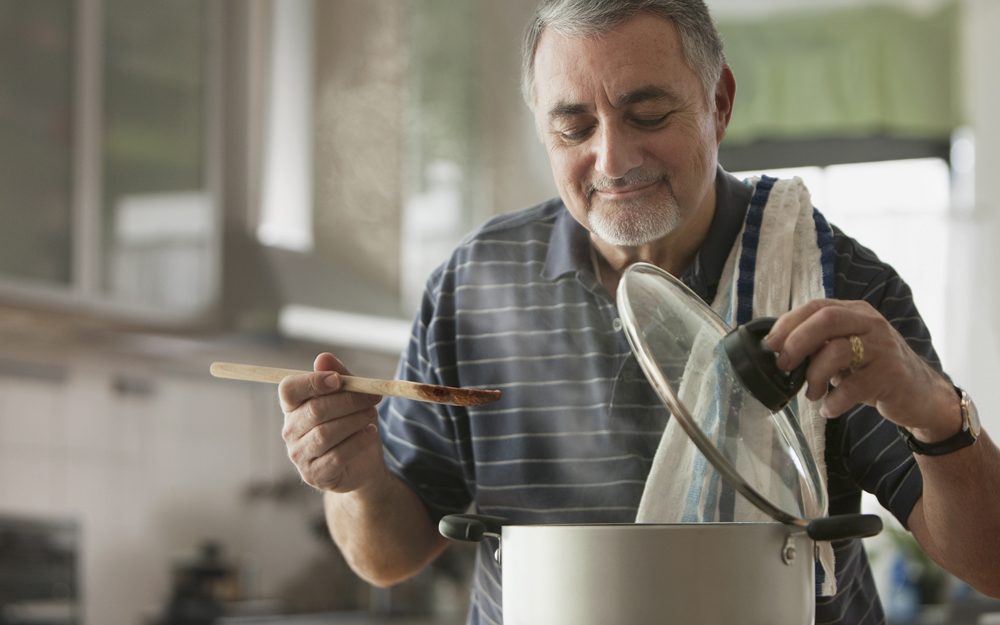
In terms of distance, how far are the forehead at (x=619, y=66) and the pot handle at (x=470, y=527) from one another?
15.1 inches

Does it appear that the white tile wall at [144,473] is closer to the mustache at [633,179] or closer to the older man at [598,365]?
the older man at [598,365]

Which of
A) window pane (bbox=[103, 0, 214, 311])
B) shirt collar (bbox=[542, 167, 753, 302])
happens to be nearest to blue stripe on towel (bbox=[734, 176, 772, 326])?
shirt collar (bbox=[542, 167, 753, 302])

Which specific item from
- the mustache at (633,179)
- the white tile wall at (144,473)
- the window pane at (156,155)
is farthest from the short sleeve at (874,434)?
the white tile wall at (144,473)

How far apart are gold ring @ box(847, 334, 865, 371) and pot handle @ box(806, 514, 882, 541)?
10 centimetres

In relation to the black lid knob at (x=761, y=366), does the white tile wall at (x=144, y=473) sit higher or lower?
lower

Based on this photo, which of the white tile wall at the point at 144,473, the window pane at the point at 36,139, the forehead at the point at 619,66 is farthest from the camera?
the white tile wall at the point at 144,473

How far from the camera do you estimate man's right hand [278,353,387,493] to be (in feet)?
2.63

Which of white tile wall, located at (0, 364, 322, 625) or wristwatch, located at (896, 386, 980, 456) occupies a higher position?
wristwatch, located at (896, 386, 980, 456)

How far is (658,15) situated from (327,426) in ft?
1.55

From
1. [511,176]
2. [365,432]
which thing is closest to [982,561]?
[365,432]

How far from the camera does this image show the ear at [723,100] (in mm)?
998

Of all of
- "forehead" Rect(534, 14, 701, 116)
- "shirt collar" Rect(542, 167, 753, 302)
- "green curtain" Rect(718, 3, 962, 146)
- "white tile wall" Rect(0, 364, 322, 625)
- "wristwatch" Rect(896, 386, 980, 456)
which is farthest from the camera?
"green curtain" Rect(718, 3, 962, 146)

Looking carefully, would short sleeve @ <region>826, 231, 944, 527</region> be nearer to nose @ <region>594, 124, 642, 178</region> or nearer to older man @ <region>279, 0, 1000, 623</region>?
older man @ <region>279, 0, 1000, 623</region>

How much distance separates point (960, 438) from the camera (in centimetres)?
74
